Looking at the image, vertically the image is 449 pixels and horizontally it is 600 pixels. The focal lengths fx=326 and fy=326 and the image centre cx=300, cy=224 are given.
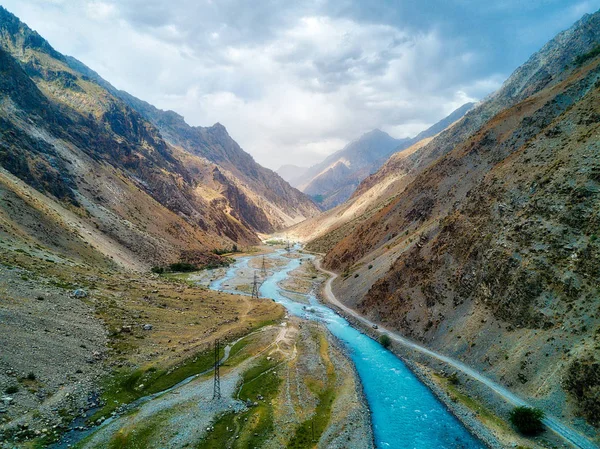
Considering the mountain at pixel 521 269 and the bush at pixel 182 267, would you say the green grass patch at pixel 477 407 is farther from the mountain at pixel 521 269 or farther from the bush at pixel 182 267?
the bush at pixel 182 267

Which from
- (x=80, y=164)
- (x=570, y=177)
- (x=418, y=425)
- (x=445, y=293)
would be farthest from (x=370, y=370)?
(x=80, y=164)

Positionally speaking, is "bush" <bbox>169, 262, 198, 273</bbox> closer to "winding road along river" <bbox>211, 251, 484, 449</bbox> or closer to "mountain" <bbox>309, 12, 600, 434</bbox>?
"mountain" <bbox>309, 12, 600, 434</bbox>

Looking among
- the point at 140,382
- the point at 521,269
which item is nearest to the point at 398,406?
the point at 521,269

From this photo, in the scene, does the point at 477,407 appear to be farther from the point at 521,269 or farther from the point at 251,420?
the point at 251,420

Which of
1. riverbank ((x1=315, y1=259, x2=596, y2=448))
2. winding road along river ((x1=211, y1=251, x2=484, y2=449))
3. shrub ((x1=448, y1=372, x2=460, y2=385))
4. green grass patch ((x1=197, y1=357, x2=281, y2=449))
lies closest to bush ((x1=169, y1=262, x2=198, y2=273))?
winding road along river ((x1=211, y1=251, x2=484, y2=449))

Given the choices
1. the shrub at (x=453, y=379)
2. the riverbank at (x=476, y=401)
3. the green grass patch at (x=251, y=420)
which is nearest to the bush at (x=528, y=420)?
the riverbank at (x=476, y=401)
